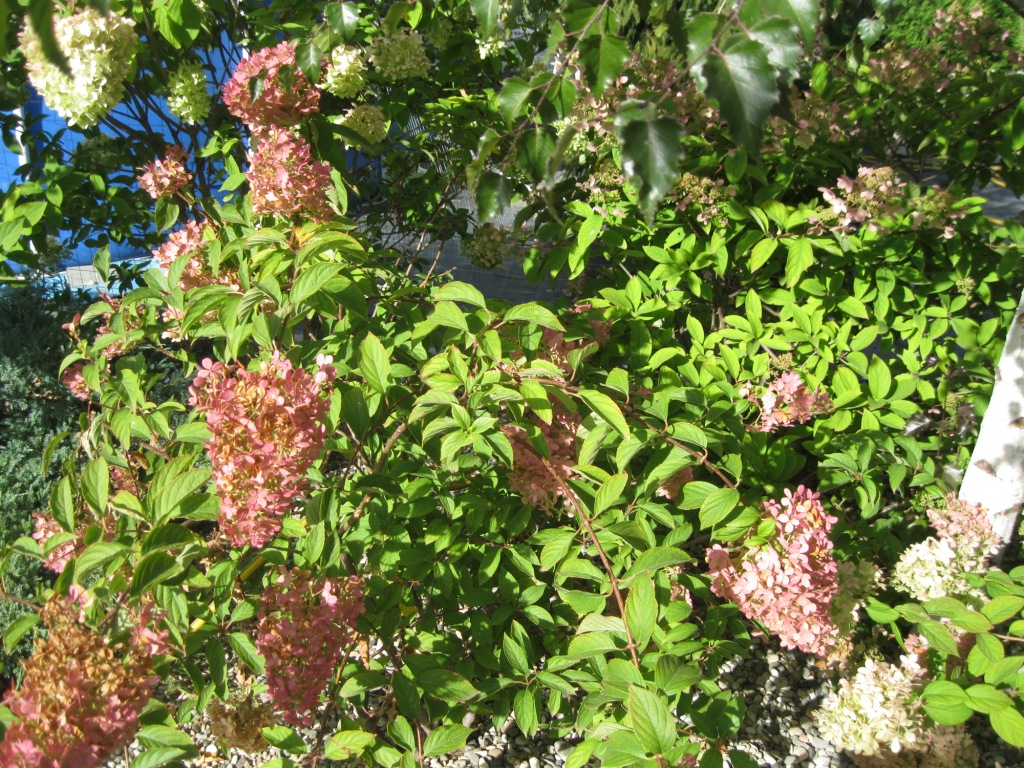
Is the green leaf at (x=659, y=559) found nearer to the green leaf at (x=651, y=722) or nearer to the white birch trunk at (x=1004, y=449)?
the green leaf at (x=651, y=722)

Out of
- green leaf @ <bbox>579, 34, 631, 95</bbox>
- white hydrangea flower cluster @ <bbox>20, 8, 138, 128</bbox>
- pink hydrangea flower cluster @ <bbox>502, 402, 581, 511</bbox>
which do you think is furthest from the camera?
white hydrangea flower cluster @ <bbox>20, 8, 138, 128</bbox>

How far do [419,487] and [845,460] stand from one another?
95 cm

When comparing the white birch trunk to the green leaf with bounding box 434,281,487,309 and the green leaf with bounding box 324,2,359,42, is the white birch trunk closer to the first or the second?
the green leaf with bounding box 434,281,487,309

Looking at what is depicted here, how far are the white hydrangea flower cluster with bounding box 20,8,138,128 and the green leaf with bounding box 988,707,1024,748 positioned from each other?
223 centimetres

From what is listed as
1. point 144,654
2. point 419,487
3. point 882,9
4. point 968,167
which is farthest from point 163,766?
point 968,167

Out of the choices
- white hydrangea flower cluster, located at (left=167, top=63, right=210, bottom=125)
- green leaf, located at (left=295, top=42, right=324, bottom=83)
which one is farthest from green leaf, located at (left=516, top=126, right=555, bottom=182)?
white hydrangea flower cluster, located at (left=167, top=63, right=210, bottom=125)

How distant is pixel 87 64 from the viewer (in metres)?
1.82

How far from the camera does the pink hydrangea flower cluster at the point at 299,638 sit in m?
1.21

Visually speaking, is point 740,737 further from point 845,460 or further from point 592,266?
point 592,266

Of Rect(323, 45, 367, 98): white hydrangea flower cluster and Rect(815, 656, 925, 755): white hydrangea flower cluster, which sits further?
Rect(323, 45, 367, 98): white hydrangea flower cluster

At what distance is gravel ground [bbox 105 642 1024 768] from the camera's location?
1934 mm

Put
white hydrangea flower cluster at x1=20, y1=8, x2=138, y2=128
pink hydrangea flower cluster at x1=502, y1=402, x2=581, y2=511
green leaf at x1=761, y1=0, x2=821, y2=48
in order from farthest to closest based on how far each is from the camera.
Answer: white hydrangea flower cluster at x1=20, y1=8, x2=138, y2=128 < pink hydrangea flower cluster at x1=502, y1=402, x2=581, y2=511 < green leaf at x1=761, y1=0, x2=821, y2=48

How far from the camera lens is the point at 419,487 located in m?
1.53

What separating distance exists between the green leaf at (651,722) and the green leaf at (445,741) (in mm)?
306
